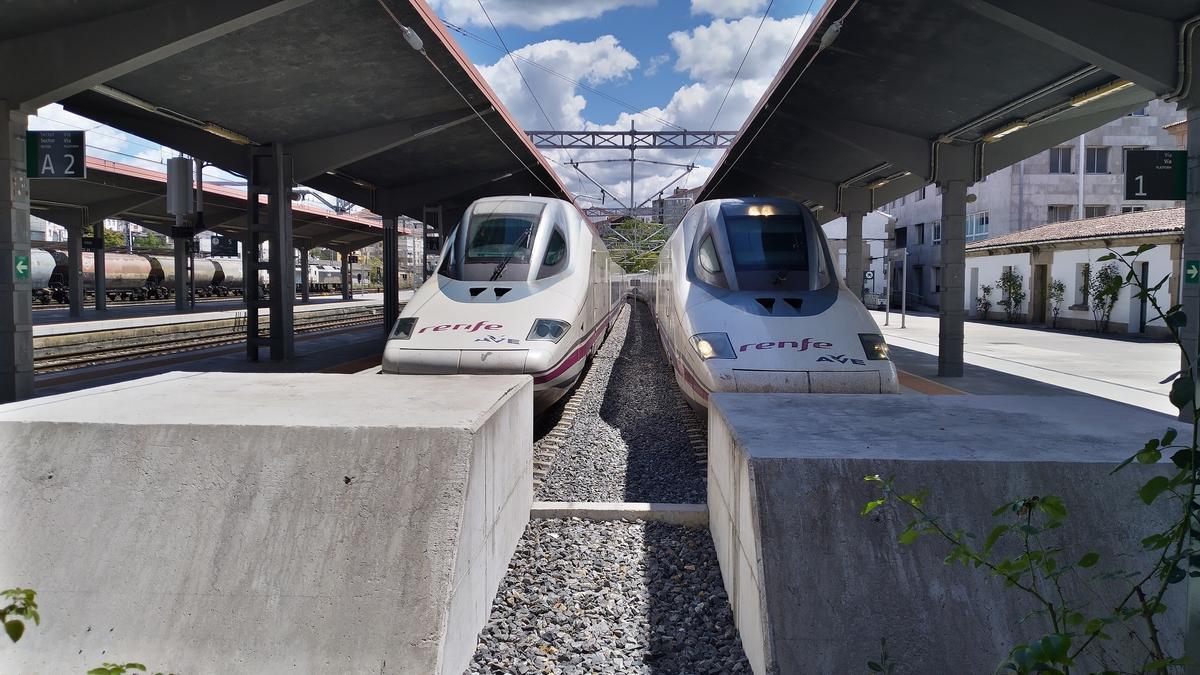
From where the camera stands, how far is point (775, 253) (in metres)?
8.45

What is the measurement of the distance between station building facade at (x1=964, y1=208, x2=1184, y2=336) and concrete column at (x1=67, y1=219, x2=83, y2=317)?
31.1 meters

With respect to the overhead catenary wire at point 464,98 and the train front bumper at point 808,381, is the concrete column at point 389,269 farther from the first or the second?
the train front bumper at point 808,381

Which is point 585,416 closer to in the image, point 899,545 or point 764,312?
point 764,312

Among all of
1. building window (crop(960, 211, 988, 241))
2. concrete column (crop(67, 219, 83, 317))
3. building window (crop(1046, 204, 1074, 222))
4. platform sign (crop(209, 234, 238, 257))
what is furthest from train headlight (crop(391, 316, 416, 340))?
building window (crop(960, 211, 988, 241))

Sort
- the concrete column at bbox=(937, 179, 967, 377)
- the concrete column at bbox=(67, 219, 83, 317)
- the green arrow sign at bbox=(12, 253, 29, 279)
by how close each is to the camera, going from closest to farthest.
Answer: the green arrow sign at bbox=(12, 253, 29, 279), the concrete column at bbox=(937, 179, 967, 377), the concrete column at bbox=(67, 219, 83, 317)

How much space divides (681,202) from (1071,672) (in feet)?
202

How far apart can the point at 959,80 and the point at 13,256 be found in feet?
38.2

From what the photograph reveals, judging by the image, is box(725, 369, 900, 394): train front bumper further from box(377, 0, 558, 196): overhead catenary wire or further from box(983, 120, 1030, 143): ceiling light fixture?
box(983, 120, 1030, 143): ceiling light fixture

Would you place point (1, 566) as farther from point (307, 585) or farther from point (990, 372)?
point (990, 372)

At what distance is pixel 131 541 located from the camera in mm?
3371

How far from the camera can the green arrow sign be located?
8.28 meters

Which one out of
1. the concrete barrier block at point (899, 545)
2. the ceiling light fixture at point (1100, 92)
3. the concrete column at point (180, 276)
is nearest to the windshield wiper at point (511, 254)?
the concrete barrier block at point (899, 545)

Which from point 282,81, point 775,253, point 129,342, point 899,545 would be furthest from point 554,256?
point 129,342

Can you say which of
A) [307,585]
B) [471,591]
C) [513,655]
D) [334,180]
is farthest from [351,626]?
[334,180]
